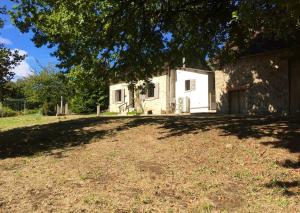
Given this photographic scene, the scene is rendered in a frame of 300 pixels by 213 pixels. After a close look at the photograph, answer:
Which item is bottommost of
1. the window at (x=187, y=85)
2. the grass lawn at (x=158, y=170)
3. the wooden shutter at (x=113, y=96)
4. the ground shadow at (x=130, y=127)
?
the grass lawn at (x=158, y=170)

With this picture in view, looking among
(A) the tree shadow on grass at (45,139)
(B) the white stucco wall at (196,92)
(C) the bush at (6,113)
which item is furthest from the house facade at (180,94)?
(A) the tree shadow on grass at (45,139)

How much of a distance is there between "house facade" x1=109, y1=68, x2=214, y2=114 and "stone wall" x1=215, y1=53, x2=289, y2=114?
7059mm

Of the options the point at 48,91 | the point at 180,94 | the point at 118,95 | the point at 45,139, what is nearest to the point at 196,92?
the point at 180,94

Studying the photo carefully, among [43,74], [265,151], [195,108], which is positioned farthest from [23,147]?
[43,74]

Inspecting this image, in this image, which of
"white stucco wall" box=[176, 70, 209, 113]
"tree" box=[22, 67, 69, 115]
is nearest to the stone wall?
"white stucco wall" box=[176, 70, 209, 113]

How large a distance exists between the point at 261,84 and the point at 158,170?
49.8 ft

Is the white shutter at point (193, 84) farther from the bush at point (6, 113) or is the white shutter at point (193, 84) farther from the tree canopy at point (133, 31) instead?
the bush at point (6, 113)

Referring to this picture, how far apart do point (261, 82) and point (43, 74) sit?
22294 millimetres

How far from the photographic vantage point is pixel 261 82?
23.7 metres

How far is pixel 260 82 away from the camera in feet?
77.9

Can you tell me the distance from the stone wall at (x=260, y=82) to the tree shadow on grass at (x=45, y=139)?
10583mm

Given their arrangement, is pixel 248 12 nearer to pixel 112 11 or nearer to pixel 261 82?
pixel 112 11

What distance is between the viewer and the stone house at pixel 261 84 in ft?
72.6

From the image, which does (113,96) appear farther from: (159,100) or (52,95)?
(159,100)
